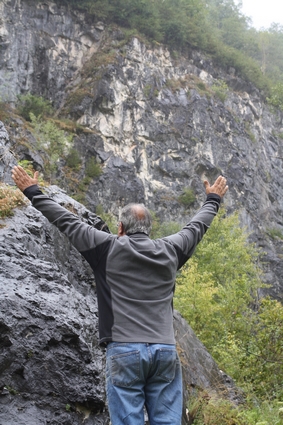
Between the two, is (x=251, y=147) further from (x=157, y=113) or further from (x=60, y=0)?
(x=60, y=0)

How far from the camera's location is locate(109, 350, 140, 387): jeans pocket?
2.45 m

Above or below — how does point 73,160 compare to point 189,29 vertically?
below

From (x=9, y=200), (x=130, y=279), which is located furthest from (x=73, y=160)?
(x=130, y=279)

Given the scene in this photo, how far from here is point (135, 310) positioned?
2.61 m

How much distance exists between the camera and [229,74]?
47.1 meters

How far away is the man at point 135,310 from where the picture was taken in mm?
2473

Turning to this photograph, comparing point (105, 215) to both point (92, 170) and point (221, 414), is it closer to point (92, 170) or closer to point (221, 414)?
point (92, 170)

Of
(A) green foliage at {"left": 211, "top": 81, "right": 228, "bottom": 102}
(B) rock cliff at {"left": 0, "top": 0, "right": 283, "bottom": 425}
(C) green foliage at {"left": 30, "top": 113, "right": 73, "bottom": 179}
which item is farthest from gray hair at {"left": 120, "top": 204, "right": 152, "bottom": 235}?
(A) green foliage at {"left": 211, "top": 81, "right": 228, "bottom": 102}

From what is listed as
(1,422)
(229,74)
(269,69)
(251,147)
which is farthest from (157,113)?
(1,422)

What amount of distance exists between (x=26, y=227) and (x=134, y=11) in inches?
1620

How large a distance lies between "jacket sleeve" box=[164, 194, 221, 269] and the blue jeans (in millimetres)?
677

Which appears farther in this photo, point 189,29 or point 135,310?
point 189,29

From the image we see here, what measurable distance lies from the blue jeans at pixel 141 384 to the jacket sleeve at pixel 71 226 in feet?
2.13

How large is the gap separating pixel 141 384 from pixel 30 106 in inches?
1230
